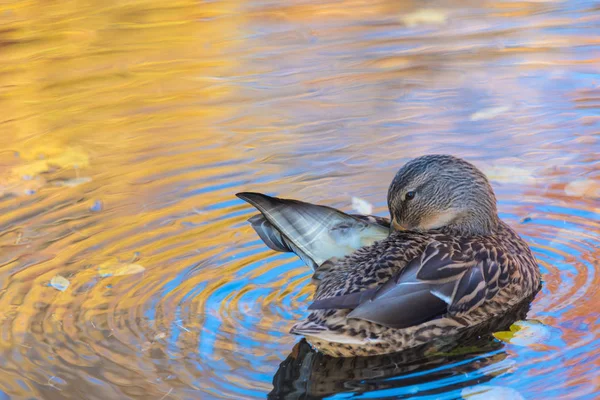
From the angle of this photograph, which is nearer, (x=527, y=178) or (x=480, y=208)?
(x=480, y=208)

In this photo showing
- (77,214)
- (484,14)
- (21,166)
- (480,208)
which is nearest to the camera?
(480,208)

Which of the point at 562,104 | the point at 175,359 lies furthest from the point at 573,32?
the point at 175,359

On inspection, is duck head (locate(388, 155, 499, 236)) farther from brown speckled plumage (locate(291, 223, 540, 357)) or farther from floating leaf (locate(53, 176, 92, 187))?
floating leaf (locate(53, 176, 92, 187))

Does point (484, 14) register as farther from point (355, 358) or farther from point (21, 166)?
point (355, 358)

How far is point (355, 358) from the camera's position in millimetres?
4668

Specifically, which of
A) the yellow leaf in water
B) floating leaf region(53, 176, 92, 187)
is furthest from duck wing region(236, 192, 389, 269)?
the yellow leaf in water

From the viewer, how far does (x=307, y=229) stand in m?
5.15

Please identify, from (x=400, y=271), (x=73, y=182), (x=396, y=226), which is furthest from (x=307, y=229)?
(x=73, y=182)

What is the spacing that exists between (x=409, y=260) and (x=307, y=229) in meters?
0.60

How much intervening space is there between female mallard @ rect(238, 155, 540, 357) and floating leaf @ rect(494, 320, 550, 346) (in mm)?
157

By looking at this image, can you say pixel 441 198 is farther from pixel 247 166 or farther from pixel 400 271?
pixel 247 166

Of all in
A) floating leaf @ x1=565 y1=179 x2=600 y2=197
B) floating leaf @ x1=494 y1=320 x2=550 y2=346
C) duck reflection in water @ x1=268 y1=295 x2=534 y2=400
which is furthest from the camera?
floating leaf @ x1=565 y1=179 x2=600 y2=197

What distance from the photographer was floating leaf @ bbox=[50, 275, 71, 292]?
537 cm

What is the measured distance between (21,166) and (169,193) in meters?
1.37
